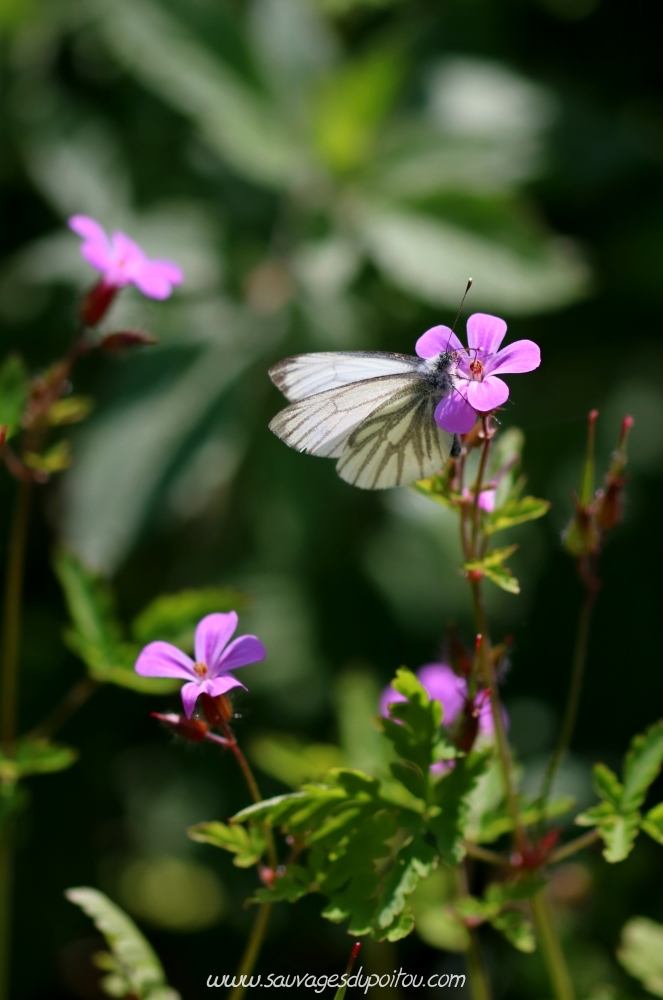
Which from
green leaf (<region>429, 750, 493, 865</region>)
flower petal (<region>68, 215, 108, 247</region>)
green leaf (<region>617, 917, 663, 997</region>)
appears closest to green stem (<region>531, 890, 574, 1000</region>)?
green leaf (<region>617, 917, 663, 997</region>)

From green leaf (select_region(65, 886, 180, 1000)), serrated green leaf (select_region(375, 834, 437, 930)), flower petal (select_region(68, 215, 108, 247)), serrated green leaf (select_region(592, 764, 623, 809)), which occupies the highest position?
flower petal (select_region(68, 215, 108, 247))

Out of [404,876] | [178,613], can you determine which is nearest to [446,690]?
[178,613]

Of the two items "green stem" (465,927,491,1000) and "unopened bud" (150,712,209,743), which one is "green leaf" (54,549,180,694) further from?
"green stem" (465,927,491,1000)

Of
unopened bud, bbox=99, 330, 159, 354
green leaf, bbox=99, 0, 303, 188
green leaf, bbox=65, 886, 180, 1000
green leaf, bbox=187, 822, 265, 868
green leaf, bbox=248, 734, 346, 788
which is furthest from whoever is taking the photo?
green leaf, bbox=99, 0, 303, 188

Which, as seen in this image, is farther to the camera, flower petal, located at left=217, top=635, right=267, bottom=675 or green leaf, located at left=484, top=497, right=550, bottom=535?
green leaf, located at left=484, top=497, right=550, bottom=535

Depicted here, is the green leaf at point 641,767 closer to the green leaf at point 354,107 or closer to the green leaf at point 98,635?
the green leaf at point 98,635

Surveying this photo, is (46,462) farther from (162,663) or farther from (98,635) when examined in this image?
(162,663)

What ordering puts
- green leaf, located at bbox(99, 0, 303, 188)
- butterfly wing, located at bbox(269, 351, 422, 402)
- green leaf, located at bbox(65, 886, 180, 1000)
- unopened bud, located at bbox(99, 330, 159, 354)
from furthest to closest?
green leaf, located at bbox(99, 0, 303, 188)
unopened bud, located at bbox(99, 330, 159, 354)
butterfly wing, located at bbox(269, 351, 422, 402)
green leaf, located at bbox(65, 886, 180, 1000)
